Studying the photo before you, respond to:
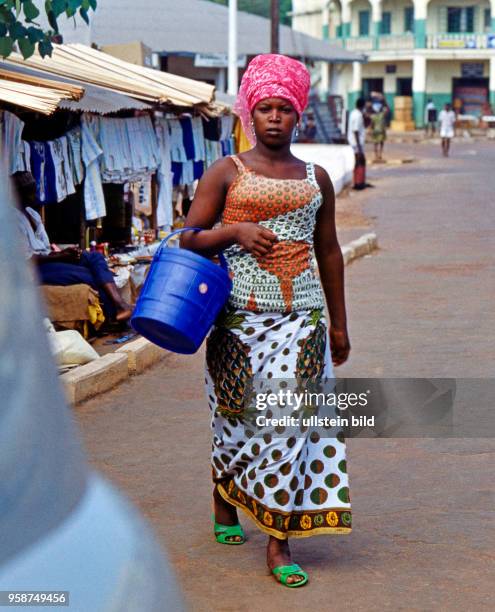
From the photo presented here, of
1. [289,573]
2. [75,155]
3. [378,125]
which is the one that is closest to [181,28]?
[378,125]

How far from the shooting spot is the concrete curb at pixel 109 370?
23.3ft

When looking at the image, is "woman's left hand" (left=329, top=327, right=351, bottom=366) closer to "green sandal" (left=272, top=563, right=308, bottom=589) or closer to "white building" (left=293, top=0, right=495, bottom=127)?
"green sandal" (left=272, top=563, right=308, bottom=589)

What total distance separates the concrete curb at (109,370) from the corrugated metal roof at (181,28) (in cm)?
1756

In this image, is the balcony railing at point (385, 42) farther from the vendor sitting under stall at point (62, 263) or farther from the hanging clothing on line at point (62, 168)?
the vendor sitting under stall at point (62, 263)

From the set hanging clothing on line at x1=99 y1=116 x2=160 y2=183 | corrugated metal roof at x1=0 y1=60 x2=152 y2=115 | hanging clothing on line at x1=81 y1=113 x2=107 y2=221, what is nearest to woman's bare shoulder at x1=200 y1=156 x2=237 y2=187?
corrugated metal roof at x1=0 y1=60 x2=152 y2=115

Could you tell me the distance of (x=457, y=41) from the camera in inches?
2562

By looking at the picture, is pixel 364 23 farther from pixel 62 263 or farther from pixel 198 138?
pixel 62 263

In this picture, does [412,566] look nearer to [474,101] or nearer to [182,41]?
[182,41]

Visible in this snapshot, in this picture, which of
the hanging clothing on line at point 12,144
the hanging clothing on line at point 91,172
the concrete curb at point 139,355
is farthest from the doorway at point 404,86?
the concrete curb at point 139,355

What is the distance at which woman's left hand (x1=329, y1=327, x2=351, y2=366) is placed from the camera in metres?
4.61

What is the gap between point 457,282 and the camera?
12.4 meters

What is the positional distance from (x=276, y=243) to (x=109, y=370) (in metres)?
3.44

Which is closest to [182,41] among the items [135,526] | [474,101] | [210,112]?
[210,112]

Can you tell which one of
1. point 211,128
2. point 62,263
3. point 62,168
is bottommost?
point 62,263
